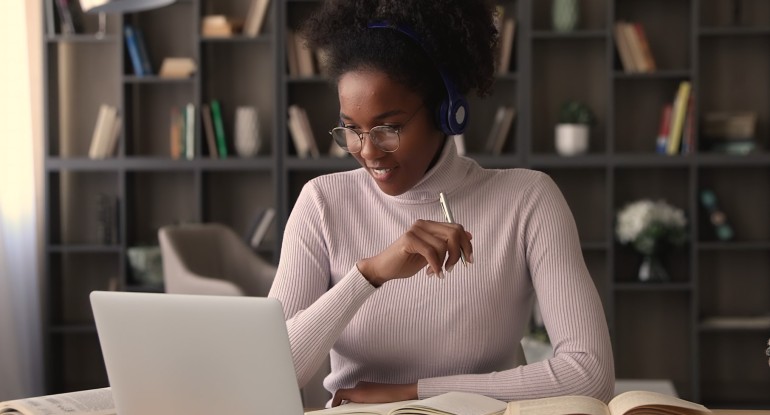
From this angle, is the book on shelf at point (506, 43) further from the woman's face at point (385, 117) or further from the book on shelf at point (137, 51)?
the woman's face at point (385, 117)

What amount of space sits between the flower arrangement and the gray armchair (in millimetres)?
1596

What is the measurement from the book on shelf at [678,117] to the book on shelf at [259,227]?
185 cm

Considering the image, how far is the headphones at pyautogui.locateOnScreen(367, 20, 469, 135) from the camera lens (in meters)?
1.73

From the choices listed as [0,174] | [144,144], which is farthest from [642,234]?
[0,174]

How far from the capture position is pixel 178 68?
16.0ft

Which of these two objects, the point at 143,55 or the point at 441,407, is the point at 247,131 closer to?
the point at 143,55

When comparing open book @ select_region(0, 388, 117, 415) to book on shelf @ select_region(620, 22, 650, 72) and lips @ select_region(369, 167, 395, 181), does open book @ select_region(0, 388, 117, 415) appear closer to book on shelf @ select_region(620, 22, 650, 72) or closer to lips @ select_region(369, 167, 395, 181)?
lips @ select_region(369, 167, 395, 181)

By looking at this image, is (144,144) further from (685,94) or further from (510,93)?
(685,94)

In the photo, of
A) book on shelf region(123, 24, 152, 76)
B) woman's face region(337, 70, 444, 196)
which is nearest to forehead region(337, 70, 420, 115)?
woman's face region(337, 70, 444, 196)

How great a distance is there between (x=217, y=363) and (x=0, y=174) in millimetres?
3667

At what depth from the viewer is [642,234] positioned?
4617 mm

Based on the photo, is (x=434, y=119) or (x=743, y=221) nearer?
(x=434, y=119)

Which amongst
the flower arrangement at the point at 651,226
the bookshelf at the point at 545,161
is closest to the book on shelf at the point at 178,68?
the bookshelf at the point at 545,161

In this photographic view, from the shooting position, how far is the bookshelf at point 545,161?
4.74 m
